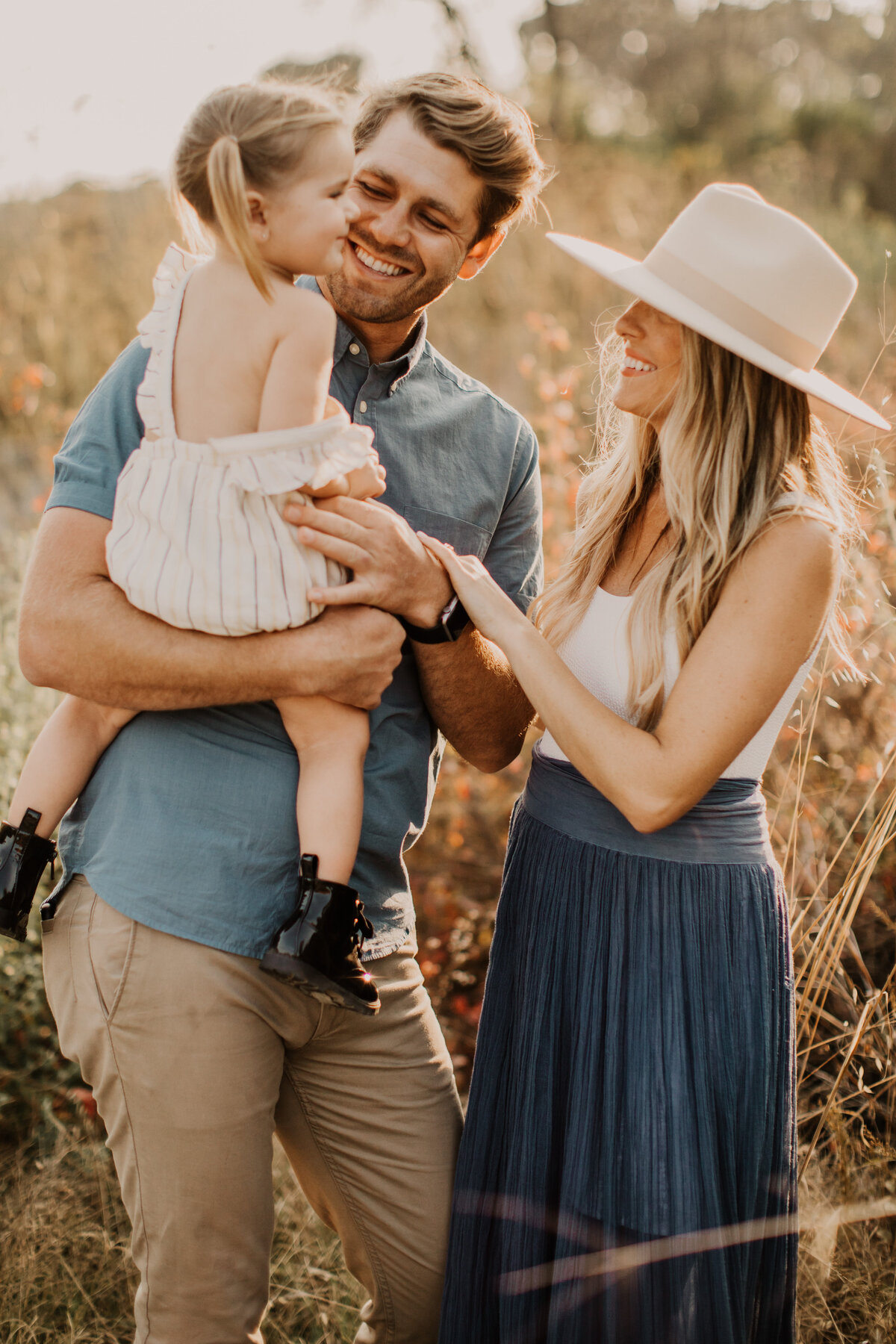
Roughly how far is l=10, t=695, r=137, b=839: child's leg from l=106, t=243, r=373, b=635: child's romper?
25 cm

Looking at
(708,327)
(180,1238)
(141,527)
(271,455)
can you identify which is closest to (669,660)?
(708,327)

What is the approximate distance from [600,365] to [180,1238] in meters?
1.90

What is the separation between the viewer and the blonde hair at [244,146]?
1.44 metres

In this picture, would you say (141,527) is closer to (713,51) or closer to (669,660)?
(669,660)

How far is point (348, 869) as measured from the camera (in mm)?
1643

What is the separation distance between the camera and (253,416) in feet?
5.05

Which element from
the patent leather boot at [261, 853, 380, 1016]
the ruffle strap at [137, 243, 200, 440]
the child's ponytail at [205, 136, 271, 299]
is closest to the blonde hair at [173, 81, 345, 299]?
the child's ponytail at [205, 136, 271, 299]

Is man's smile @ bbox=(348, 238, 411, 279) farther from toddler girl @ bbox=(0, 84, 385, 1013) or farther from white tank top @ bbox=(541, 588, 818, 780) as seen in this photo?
white tank top @ bbox=(541, 588, 818, 780)

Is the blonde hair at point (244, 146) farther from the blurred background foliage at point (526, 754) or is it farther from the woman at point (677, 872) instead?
the blurred background foliage at point (526, 754)

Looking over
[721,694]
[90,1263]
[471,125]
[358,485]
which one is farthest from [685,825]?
[90,1263]

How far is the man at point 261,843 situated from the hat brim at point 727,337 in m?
0.47

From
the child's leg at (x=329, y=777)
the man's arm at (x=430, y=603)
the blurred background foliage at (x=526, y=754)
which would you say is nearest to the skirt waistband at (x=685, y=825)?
the man's arm at (x=430, y=603)

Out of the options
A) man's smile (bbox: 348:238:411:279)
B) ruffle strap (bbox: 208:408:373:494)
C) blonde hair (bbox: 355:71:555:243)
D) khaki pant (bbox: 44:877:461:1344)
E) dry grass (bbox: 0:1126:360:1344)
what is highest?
blonde hair (bbox: 355:71:555:243)

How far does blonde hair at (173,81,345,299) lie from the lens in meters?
1.44
